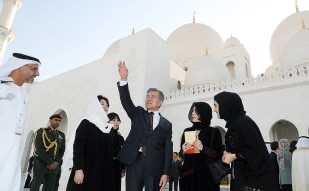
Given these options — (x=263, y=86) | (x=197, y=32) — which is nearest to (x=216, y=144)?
(x=263, y=86)

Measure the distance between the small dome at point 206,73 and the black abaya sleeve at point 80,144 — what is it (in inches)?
309

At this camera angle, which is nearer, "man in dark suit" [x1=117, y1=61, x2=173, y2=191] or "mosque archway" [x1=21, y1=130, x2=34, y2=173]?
"man in dark suit" [x1=117, y1=61, x2=173, y2=191]

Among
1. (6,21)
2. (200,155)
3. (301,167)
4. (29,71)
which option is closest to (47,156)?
(29,71)

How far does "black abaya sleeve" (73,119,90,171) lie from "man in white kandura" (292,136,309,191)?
7.94ft

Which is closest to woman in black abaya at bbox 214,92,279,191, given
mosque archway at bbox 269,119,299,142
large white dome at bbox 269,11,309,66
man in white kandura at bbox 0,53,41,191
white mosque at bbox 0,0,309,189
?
man in white kandura at bbox 0,53,41,191

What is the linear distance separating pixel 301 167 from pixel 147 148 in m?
2.01

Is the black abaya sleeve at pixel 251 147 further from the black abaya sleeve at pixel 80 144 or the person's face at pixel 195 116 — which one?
the black abaya sleeve at pixel 80 144

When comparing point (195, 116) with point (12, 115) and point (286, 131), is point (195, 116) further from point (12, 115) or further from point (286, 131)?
point (286, 131)

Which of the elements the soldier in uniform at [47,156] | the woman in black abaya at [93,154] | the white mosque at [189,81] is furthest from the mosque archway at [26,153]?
the woman in black abaya at [93,154]

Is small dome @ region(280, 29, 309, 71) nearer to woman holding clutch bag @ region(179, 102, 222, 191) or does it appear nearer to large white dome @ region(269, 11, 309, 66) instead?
large white dome @ region(269, 11, 309, 66)

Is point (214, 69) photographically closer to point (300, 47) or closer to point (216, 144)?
point (300, 47)

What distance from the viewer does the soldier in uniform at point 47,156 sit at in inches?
92.9

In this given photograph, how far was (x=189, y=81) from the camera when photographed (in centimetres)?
938

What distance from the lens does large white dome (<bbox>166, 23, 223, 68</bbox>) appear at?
12570 mm
